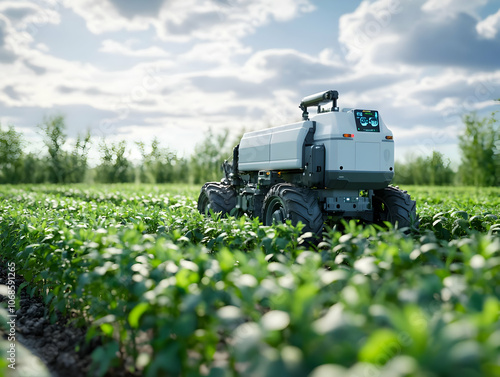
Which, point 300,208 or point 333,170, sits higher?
point 333,170

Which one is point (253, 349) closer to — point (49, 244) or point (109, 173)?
point (49, 244)

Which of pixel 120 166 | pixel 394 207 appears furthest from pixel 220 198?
pixel 120 166

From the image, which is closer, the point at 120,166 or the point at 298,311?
the point at 298,311

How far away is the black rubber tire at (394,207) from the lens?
7562 mm

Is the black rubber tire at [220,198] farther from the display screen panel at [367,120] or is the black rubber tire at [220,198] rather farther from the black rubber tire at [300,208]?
the display screen panel at [367,120]

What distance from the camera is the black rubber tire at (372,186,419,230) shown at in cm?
756

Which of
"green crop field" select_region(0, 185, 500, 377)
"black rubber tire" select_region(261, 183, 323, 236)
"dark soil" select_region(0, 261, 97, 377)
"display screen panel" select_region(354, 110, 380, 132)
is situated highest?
"display screen panel" select_region(354, 110, 380, 132)

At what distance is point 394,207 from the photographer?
25.3ft

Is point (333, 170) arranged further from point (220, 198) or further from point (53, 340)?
point (53, 340)

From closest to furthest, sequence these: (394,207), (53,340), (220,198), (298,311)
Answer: (298,311)
(53,340)
(394,207)
(220,198)


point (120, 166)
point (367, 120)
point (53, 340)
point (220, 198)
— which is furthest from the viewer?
point (120, 166)

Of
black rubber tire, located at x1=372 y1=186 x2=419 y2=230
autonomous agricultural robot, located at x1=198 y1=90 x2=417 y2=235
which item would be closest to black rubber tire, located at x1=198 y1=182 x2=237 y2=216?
autonomous agricultural robot, located at x1=198 y1=90 x2=417 y2=235

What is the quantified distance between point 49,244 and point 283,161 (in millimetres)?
4370

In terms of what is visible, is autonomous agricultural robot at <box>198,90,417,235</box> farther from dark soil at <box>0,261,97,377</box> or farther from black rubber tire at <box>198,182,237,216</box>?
dark soil at <box>0,261,97,377</box>
